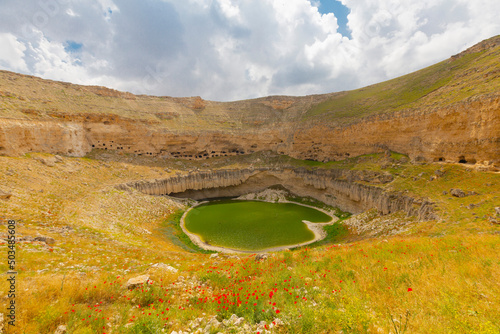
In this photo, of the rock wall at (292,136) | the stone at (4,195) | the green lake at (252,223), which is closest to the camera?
the stone at (4,195)

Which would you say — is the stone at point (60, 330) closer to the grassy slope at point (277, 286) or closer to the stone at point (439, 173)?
the grassy slope at point (277, 286)

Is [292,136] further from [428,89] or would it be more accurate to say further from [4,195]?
[4,195]

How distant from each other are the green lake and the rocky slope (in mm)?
16447

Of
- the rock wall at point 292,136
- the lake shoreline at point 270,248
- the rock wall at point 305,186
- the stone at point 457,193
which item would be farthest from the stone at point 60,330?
the rock wall at point 292,136

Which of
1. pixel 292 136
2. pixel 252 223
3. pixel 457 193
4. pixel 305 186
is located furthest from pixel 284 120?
pixel 457 193

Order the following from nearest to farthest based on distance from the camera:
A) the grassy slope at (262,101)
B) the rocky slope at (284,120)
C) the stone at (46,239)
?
the stone at (46,239)
the rocky slope at (284,120)
the grassy slope at (262,101)

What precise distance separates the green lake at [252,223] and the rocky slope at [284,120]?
16447 millimetres

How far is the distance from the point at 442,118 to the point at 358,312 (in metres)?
31.2

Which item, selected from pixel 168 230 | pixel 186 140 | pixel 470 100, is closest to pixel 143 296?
pixel 168 230

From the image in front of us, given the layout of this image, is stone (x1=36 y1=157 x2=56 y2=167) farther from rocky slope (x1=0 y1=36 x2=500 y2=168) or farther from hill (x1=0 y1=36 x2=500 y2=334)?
rocky slope (x1=0 y1=36 x2=500 y2=168)

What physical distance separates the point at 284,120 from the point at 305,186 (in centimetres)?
2226

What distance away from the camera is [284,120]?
180 feet

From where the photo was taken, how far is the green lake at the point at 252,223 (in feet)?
75.6

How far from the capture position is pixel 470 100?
2234cm
